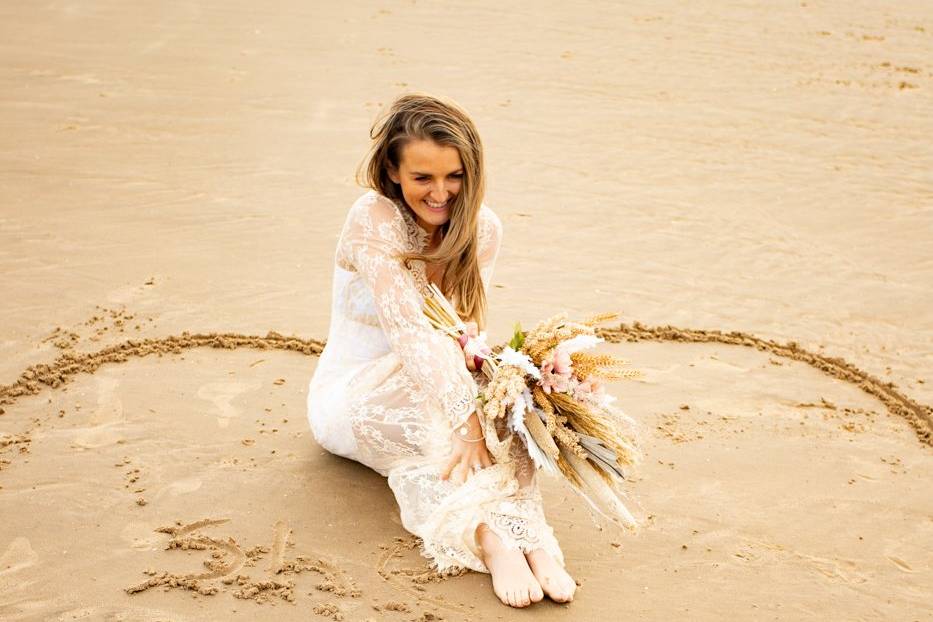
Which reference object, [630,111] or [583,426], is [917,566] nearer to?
[583,426]

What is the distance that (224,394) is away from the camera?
4281 mm

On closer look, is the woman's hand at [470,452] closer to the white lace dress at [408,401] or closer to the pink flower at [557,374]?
the white lace dress at [408,401]

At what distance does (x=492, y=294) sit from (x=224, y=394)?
1746 millimetres

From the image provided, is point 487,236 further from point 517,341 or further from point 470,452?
point 470,452

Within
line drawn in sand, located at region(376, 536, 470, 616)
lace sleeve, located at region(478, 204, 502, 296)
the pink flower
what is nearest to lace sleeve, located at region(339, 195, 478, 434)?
the pink flower

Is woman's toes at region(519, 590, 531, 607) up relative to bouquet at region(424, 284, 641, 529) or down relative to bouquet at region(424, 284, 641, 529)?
down

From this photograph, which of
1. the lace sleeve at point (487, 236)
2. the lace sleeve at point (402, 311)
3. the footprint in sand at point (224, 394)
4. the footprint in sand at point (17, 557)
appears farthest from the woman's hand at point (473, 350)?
the footprint in sand at point (17, 557)

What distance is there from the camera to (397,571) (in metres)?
3.21

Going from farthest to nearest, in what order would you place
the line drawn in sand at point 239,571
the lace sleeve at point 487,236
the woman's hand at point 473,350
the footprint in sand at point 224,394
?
1. the footprint in sand at point 224,394
2. the lace sleeve at point 487,236
3. the woman's hand at point 473,350
4. the line drawn in sand at point 239,571

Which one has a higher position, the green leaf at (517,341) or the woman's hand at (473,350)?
the green leaf at (517,341)

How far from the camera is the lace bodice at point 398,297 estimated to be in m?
3.35

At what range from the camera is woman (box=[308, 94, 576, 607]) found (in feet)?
10.6

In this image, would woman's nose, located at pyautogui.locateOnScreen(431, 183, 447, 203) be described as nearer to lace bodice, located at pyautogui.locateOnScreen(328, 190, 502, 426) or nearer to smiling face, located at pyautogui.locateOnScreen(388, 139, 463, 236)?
smiling face, located at pyautogui.locateOnScreen(388, 139, 463, 236)

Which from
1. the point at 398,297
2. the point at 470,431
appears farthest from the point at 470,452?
the point at 398,297
